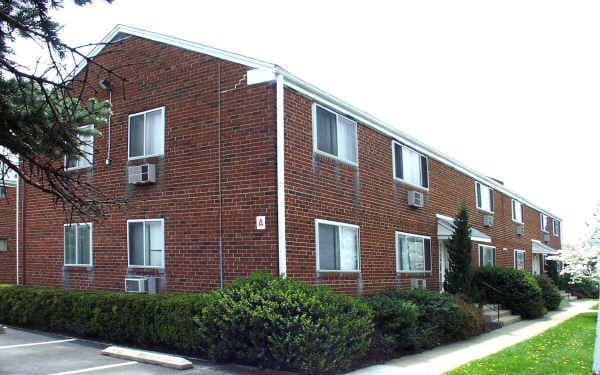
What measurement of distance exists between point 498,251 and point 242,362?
57.5 feet

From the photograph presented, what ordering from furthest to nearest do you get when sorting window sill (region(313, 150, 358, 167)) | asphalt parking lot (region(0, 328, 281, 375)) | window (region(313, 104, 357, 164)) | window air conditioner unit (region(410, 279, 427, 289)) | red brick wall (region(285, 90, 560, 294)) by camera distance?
window air conditioner unit (region(410, 279, 427, 289))
window (region(313, 104, 357, 164))
window sill (region(313, 150, 358, 167))
red brick wall (region(285, 90, 560, 294))
asphalt parking lot (region(0, 328, 281, 375))

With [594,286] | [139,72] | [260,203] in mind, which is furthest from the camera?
[594,286]

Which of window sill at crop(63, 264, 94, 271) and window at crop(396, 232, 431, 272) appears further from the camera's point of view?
window at crop(396, 232, 431, 272)

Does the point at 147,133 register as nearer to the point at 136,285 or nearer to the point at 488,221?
the point at 136,285

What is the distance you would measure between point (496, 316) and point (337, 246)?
677cm

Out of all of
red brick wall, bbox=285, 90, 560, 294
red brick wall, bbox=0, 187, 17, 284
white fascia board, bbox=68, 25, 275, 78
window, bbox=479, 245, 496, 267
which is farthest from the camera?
window, bbox=479, 245, 496, 267

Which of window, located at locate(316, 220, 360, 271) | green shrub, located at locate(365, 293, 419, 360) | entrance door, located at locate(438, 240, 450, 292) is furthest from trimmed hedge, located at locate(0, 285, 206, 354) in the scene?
entrance door, located at locate(438, 240, 450, 292)

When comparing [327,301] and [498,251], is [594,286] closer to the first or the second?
[498,251]

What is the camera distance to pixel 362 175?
47.7 ft

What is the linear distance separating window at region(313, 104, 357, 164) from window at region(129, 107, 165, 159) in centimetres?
335

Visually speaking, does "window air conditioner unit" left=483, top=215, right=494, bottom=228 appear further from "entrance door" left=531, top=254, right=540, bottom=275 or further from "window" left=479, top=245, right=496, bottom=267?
"entrance door" left=531, top=254, right=540, bottom=275

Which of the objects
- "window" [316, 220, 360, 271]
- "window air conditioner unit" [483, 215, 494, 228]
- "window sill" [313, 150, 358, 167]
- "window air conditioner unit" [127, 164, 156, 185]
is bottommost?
"window" [316, 220, 360, 271]

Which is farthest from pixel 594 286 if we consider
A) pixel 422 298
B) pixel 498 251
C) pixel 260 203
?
pixel 260 203

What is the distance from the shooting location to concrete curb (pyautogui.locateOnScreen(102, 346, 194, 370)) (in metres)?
9.71
